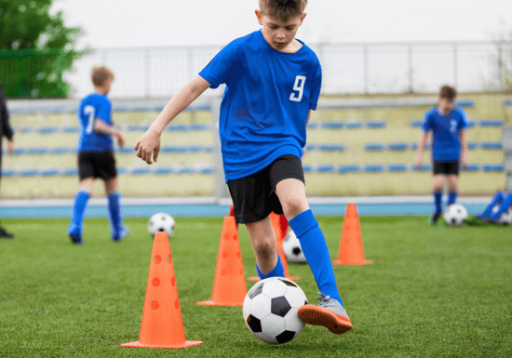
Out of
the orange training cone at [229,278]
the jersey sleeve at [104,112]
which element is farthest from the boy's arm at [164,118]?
the jersey sleeve at [104,112]

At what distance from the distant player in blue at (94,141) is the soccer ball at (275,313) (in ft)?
15.6

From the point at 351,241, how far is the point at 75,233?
341cm

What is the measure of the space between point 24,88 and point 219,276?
1769 cm

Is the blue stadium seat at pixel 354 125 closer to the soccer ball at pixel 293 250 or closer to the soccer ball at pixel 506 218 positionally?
the soccer ball at pixel 506 218

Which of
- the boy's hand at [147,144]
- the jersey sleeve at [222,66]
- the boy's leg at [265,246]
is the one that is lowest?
the boy's leg at [265,246]

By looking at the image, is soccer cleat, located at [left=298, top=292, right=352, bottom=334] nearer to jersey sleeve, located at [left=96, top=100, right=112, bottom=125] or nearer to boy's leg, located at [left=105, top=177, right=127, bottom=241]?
jersey sleeve, located at [left=96, top=100, right=112, bottom=125]

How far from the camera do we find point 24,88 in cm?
1997

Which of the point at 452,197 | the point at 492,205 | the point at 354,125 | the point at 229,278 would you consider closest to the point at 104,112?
the point at 229,278

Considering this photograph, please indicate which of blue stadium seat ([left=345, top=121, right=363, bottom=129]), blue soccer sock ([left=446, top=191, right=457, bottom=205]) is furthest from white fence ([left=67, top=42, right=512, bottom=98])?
blue soccer sock ([left=446, top=191, right=457, bottom=205])

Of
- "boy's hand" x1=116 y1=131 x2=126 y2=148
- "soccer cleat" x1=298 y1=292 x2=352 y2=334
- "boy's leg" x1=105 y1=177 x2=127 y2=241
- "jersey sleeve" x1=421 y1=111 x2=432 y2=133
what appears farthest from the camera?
"jersey sleeve" x1=421 y1=111 x2=432 y2=133

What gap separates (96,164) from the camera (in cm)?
750

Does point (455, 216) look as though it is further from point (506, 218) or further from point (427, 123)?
Answer: point (427, 123)

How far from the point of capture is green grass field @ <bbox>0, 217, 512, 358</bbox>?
9.37 ft

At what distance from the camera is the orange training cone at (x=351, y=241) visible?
577 cm
